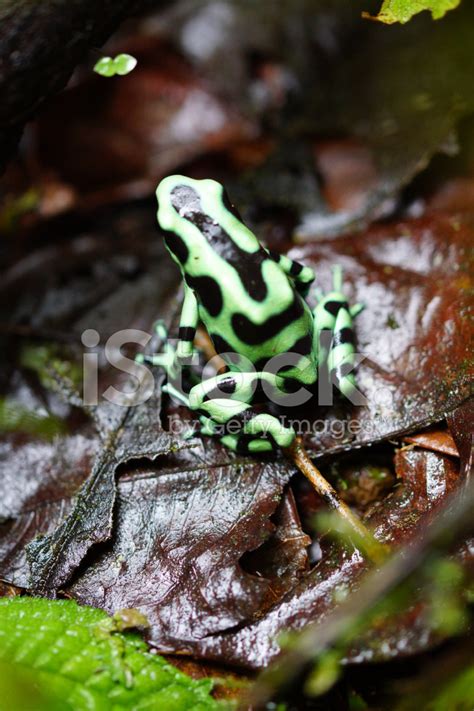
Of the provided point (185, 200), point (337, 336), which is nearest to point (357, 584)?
point (337, 336)

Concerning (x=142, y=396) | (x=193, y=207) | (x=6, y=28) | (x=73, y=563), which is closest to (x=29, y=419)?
(x=142, y=396)

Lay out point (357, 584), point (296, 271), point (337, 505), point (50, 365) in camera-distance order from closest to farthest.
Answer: point (357, 584) < point (337, 505) < point (296, 271) < point (50, 365)

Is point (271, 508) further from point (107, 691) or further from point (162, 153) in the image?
point (162, 153)

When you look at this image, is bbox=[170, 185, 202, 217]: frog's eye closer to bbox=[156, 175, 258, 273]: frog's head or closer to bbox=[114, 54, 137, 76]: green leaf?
bbox=[156, 175, 258, 273]: frog's head

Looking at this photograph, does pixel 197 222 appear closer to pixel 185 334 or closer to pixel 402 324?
pixel 185 334

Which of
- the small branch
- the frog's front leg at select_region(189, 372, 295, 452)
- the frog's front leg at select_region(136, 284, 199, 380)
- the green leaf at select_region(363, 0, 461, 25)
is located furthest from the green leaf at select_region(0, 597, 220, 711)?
the green leaf at select_region(363, 0, 461, 25)

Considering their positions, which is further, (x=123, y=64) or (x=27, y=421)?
(x=27, y=421)

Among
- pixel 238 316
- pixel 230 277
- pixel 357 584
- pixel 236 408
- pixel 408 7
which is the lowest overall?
pixel 357 584
